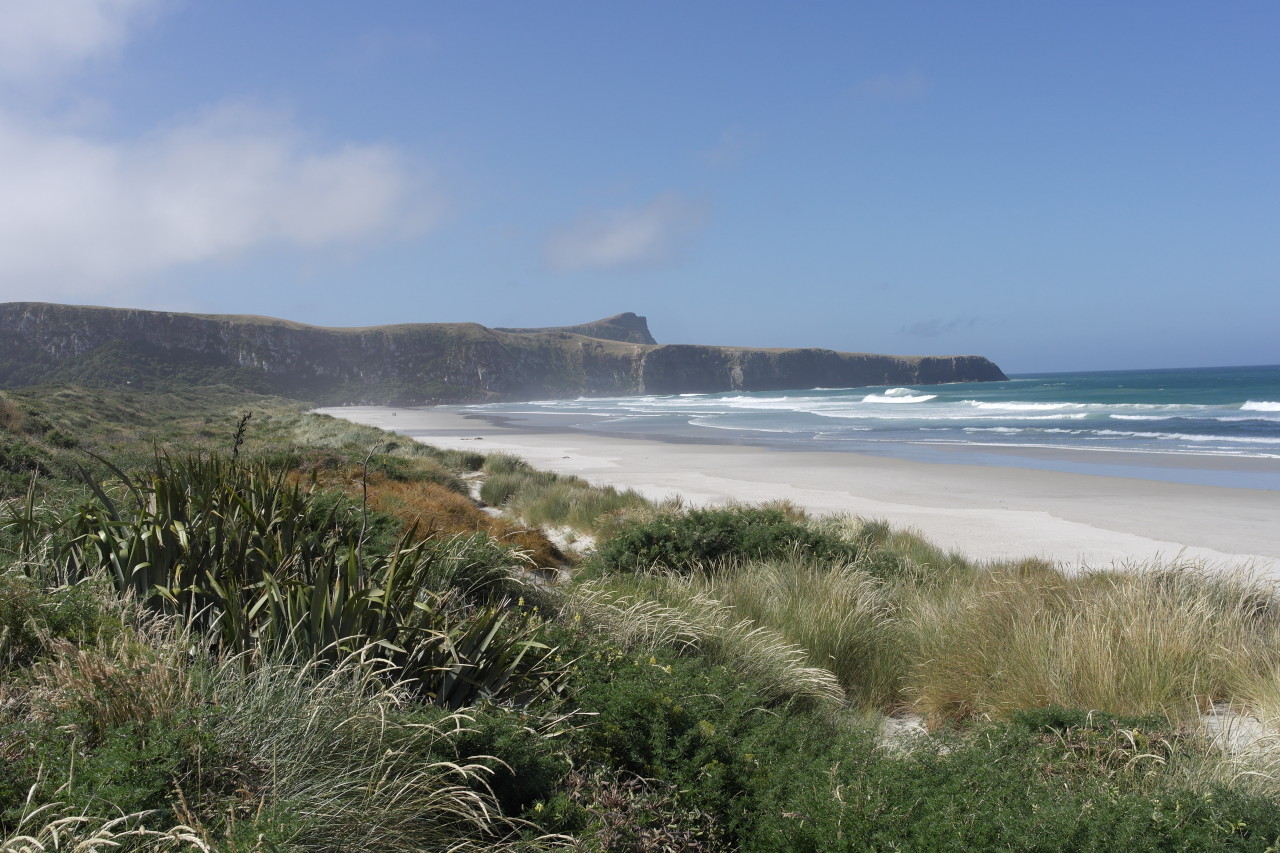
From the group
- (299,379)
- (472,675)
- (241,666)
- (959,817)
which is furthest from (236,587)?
(299,379)

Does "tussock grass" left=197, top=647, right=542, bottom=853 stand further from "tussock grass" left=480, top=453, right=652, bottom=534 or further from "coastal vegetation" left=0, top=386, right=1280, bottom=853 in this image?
"tussock grass" left=480, top=453, right=652, bottom=534

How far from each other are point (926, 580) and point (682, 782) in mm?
4889

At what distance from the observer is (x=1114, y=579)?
617 centimetres

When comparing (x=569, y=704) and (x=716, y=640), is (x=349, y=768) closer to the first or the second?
(x=569, y=704)

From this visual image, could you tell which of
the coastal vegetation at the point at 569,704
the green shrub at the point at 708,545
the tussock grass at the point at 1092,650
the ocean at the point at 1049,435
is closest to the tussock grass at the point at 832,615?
the coastal vegetation at the point at 569,704

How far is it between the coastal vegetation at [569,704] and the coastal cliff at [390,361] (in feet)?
240

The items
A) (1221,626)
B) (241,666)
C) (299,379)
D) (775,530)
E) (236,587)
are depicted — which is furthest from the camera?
(299,379)

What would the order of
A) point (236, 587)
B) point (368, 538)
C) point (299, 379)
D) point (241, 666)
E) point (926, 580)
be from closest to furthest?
point (241, 666) < point (236, 587) < point (368, 538) < point (926, 580) < point (299, 379)

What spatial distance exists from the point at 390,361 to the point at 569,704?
377 ft

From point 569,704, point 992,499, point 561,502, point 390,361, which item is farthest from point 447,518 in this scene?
point 390,361

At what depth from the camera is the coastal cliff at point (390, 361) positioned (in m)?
81.9

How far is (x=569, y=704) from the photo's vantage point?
361cm

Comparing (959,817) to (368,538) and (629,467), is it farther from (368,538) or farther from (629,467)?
(629,467)

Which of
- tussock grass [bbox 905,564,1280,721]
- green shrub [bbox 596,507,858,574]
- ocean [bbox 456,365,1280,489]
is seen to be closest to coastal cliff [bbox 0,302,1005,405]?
ocean [bbox 456,365,1280,489]
